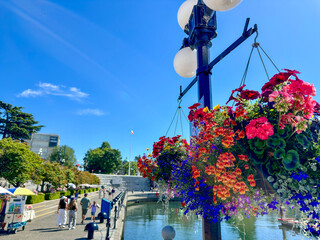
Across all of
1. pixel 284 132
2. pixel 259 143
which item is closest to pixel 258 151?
pixel 259 143

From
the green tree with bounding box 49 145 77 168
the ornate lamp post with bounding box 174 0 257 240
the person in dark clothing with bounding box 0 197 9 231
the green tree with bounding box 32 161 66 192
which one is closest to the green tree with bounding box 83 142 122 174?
the green tree with bounding box 49 145 77 168

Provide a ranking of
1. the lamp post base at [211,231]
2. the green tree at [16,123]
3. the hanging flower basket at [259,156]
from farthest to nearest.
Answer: the green tree at [16,123]
the lamp post base at [211,231]
the hanging flower basket at [259,156]

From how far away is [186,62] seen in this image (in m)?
4.38

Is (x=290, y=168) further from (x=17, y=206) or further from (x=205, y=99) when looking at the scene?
(x=17, y=206)

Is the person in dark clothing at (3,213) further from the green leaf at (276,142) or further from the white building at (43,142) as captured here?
the white building at (43,142)

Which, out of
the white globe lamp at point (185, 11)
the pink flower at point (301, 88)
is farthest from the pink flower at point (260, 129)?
the white globe lamp at point (185, 11)

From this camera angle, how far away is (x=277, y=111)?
6.88 feet

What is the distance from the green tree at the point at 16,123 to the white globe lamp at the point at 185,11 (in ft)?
213

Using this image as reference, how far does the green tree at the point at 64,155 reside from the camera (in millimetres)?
67750

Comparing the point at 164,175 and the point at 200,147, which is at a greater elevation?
the point at 200,147

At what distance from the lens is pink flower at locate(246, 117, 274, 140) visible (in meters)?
1.86

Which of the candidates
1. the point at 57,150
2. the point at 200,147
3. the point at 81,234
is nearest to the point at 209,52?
the point at 200,147

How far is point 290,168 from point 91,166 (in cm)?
8296

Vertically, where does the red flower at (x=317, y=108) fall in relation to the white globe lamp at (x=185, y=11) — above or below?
below
